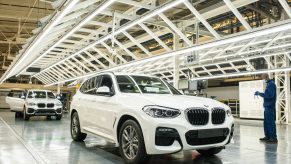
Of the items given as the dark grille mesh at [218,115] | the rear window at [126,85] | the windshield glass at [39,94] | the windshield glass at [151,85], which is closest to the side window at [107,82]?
the rear window at [126,85]

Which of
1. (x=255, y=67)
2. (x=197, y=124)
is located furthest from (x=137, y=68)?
(x=197, y=124)

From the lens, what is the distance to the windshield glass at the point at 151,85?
537cm

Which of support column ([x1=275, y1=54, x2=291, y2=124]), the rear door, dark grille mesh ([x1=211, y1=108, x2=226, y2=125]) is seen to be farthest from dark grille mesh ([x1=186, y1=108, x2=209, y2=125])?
support column ([x1=275, y1=54, x2=291, y2=124])

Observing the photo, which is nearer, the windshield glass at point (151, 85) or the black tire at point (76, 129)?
the windshield glass at point (151, 85)

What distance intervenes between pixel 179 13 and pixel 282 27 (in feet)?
19.9

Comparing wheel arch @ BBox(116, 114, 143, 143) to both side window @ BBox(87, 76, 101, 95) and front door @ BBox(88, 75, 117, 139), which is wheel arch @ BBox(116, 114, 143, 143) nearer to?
front door @ BBox(88, 75, 117, 139)

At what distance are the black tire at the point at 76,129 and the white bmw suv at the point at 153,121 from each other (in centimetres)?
117

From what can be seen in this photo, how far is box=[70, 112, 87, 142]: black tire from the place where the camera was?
665 centimetres

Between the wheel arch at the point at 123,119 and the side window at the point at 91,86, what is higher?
the side window at the point at 91,86

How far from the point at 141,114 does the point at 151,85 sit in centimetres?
145

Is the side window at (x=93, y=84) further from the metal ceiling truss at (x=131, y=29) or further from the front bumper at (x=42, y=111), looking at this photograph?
the front bumper at (x=42, y=111)

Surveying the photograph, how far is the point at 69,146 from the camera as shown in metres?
6.10

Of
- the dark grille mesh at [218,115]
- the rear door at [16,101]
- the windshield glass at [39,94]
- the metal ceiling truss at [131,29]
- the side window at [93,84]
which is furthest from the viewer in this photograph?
the rear door at [16,101]

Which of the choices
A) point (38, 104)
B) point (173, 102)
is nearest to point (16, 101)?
point (38, 104)
